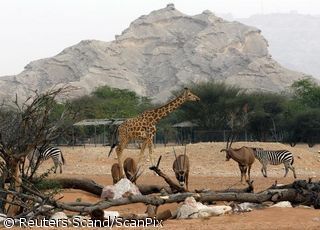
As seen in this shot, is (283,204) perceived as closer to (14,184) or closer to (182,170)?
(182,170)

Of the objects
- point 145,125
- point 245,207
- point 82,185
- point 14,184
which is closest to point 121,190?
point 14,184

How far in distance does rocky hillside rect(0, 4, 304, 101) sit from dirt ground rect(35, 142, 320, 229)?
76.5 meters

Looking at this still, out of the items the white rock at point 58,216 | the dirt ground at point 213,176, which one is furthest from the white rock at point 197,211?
the white rock at point 58,216

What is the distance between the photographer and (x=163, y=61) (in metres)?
124

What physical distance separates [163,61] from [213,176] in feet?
330

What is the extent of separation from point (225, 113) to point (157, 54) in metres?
73.9

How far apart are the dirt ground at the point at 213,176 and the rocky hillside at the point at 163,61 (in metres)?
76.5

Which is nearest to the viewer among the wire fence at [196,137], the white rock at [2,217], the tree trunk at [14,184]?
the white rock at [2,217]

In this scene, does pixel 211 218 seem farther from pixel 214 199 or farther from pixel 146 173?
pixel 146 173

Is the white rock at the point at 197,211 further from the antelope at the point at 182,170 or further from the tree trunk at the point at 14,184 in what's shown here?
the antelope at the point at 182,170

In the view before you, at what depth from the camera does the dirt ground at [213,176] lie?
32.4 feet

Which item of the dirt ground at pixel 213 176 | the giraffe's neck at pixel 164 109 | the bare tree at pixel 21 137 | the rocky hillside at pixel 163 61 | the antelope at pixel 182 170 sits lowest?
the dirt ground at pixel 213 176

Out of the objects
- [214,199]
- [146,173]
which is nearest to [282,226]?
[214,199]

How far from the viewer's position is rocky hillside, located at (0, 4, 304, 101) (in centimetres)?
11138
